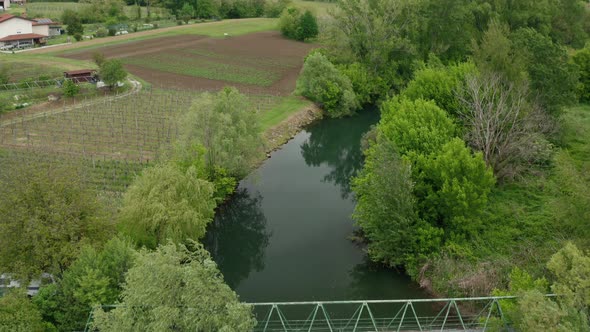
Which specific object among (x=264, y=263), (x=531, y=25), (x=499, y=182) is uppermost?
(x=531, y=25)

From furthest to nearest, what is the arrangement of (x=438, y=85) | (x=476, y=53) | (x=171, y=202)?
(x=476, y=53) → (x=438, y=85) → (x=171, y=202)

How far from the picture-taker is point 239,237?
131 ft

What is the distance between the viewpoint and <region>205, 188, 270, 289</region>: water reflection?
36.2 m

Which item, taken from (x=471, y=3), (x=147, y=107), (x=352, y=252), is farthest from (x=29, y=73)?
(x=471, y=3)

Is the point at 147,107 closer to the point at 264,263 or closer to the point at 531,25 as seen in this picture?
the point at 264,263

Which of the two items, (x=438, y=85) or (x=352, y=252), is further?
(x=438, y=85)

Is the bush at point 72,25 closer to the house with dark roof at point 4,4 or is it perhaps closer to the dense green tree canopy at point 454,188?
the house with dark roof at point 4,4

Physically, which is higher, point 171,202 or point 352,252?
point 171,202

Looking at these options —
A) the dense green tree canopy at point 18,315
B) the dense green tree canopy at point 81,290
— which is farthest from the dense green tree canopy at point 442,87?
the dense green tree canopy at point 18,315

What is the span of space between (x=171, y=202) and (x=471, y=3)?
2375 inches

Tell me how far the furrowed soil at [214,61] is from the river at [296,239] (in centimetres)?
2801

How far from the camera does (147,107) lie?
64.6m

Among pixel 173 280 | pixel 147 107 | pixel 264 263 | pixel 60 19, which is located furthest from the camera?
pixel 60 19

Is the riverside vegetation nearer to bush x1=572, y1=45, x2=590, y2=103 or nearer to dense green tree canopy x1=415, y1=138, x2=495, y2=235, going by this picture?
dense green tree canopy x1=415, y1=138, x2=495, y2=235
